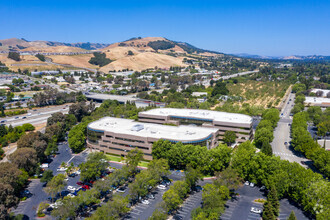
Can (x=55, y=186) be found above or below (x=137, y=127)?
below

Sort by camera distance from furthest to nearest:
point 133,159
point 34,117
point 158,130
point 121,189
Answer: point 34,117 < point 158,130 < point 133,159 < point 121,189

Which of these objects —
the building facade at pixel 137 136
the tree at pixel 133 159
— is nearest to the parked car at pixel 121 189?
the tree at pixel 133 159

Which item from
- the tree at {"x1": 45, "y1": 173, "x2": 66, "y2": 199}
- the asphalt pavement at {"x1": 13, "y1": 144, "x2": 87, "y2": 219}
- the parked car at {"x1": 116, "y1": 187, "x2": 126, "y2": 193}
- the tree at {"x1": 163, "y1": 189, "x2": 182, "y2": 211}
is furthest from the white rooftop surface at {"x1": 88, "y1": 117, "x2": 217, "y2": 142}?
the tree at {"x1": 45, "y1": 173, "x2": 66, "y2": 199}

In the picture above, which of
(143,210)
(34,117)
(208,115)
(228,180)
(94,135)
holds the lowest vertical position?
(143,210)

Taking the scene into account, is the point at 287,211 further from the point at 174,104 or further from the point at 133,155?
the point at 174,104

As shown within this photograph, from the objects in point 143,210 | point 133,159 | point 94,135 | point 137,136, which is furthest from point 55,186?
point 94,135

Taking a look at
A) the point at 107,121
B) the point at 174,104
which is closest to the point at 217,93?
the point at 174,104

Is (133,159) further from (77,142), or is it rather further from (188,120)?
(188,120)
